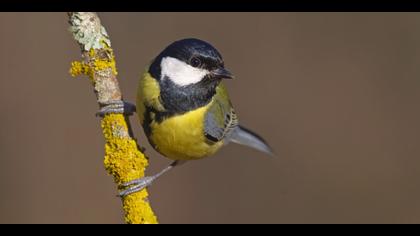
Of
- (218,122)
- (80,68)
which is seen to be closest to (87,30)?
(80,68)

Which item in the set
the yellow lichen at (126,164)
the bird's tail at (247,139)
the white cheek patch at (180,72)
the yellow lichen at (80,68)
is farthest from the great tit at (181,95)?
the bird's tail at (247,139)

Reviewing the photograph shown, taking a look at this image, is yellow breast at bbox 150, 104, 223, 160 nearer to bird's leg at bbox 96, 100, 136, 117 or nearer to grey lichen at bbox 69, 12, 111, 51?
bird's leg at bbox 96, 100, 136, 117

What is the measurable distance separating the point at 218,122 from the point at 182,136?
28cm

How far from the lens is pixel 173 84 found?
9.59ft

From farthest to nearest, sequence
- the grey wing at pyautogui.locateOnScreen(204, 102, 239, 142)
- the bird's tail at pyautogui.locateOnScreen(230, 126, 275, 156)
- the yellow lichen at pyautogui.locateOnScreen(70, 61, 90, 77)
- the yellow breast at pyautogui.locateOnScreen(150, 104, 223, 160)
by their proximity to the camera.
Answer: the bird's tail at pyautogui.locateOnScreen(230, 126, 275, 156)
the grey wing at pyautogui.locateOnScreen(204, 102, 239, 142)
the yellow breast at pyautogui.locateOnScreen(150, 104, 223, 160)
the yellow lichen at pyautogui.locateOnScreen(70, 61, 90, 77)

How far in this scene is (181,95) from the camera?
2.95 meters

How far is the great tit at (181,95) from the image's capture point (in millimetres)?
2883

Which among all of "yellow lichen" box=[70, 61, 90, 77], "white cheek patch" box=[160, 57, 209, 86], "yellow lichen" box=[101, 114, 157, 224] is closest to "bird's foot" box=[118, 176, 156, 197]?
"yellow lichen" box=[101, 114, 157, 224]

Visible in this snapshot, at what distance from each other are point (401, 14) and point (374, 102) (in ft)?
2.58

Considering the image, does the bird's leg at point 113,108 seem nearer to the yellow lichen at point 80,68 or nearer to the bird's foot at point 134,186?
the yellow lichen at point 80,68

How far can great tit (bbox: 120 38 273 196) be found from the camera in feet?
9.46

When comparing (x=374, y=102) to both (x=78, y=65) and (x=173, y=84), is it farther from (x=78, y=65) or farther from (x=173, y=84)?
(x=78, y=65)

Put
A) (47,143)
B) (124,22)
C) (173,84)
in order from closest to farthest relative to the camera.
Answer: (173,84) → (47,143) → (124,22)
